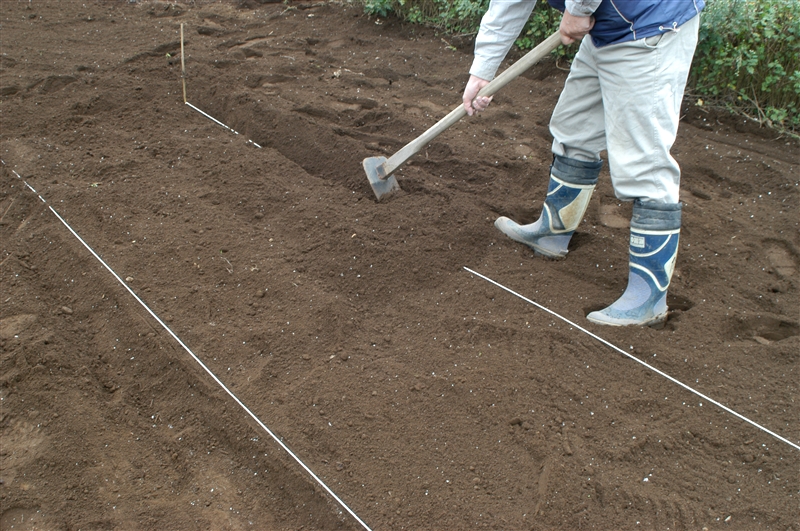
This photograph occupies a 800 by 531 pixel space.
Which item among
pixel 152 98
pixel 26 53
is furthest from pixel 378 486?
pixel 26 53

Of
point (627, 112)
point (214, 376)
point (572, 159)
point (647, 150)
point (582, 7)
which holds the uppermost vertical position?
point (582, 7)

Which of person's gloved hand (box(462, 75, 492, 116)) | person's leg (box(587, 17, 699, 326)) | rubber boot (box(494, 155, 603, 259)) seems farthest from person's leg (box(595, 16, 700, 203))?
person's gloved hand (box(462, 75, 492, 116))

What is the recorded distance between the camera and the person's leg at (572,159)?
2.72m

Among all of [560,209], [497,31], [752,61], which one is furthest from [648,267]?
[752,61]

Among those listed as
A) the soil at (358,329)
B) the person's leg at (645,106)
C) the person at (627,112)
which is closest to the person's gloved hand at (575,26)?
the person at (627,112)

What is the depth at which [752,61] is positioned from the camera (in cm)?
390

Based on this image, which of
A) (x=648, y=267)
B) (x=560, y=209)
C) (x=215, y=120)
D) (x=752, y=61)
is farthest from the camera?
(x=215, y=120)

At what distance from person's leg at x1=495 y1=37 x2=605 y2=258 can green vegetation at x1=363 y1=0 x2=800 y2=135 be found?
6.03ft

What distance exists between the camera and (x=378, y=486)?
2.02m

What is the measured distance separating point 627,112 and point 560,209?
638 mm

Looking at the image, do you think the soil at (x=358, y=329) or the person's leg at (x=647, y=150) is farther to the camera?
the person's leg at (x=647, y=150)

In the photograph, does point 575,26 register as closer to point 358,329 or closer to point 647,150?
point 647,150

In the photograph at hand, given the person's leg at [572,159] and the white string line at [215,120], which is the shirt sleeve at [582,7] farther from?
the white string line at [215,120]

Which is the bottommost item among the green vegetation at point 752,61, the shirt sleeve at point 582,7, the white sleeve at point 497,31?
the green vegetation at point 752,61
